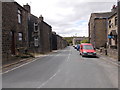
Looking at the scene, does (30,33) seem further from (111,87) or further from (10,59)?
(111,87)

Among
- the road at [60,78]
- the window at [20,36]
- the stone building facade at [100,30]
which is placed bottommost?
the road at [60,78]

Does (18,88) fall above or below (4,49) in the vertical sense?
below

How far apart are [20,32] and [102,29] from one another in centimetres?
2390

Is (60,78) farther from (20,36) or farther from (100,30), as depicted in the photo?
(100,30)

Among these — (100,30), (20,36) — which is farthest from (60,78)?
(100,30)

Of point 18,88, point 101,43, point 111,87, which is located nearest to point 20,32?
point 18,88

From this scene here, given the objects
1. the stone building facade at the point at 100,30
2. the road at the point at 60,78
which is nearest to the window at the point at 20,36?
the road at the point at 60,78

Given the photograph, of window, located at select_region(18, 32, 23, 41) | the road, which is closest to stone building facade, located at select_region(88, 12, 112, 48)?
window, located at select_region(18, 32, 23, 41)

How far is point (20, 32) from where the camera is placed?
757 inches

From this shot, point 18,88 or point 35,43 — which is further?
point 35,43

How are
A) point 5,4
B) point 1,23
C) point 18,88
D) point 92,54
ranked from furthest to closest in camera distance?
1. point 92,54
2. point 5,4
3. point 1,23
4. point 18,88

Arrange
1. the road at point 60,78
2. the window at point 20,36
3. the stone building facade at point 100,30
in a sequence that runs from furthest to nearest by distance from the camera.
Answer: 1. the stone building facade at point 100,30
2. the window at point 20,36
3. the road at point 60,78

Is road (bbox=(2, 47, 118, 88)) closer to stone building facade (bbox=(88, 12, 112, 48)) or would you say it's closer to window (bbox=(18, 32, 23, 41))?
window (bbox=(18, 32, 23, 41))

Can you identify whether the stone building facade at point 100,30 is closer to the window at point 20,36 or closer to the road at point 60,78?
the window at point 20,36
